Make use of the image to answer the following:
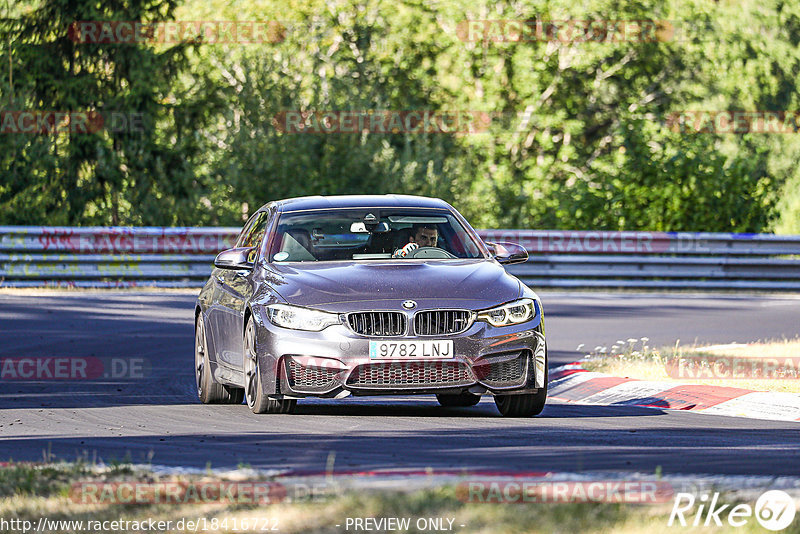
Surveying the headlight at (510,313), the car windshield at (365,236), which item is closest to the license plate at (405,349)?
the headlight at (510,313)

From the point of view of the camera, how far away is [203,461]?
314 inches

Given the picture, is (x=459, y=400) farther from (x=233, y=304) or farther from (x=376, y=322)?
(x=376, y=322)

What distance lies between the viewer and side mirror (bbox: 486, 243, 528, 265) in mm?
11344

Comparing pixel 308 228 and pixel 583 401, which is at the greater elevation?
pixel 308 228

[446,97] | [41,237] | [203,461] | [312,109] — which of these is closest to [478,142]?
[446,97]

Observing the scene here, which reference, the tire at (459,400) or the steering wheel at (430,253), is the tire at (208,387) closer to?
the tire at (459,400)

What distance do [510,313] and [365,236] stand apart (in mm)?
1527

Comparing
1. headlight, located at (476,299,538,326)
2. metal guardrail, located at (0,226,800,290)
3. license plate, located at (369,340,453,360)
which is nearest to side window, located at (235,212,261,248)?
license plate, located at (369,340,453,360)

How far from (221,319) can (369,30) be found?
38239 mm

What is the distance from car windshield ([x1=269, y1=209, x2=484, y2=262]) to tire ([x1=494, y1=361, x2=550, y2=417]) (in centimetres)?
120

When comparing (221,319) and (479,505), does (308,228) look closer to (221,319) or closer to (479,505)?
(221,319)

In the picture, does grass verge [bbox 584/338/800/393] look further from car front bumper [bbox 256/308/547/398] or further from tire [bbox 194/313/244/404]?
Result: tire [bbox 194/313/244/404]

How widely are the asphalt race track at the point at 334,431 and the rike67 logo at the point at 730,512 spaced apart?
119cm

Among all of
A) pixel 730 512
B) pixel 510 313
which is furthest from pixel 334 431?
pixel 730 512
